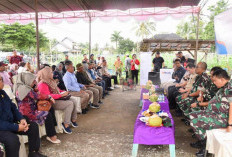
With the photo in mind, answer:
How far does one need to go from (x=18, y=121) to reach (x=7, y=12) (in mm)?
6231

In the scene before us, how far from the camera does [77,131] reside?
3699 mm

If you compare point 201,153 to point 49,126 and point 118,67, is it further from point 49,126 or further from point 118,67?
point 118,67

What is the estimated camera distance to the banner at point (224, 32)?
3.28m

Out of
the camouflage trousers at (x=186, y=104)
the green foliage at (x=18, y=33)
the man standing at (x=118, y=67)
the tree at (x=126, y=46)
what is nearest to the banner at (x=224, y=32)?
the camouflage trousers at (x=186, y=104)

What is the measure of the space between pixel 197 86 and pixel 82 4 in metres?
4.70

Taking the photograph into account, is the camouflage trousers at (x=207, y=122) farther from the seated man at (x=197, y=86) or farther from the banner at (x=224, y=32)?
the banner at (x=224, y=32)

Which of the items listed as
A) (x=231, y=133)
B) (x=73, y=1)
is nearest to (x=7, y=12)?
(x=73, y=1)

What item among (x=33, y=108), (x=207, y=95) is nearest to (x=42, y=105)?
(x=33, y=108)

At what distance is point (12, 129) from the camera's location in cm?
226

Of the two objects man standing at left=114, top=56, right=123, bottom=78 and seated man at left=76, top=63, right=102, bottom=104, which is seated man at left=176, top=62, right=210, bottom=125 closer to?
seated man at left=76, top=63, right=102, bottom=104

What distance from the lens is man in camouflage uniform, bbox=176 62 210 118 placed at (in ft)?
12.1

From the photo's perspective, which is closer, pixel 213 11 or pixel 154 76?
pixel 154 76

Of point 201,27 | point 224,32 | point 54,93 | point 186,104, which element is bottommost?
point 186,104

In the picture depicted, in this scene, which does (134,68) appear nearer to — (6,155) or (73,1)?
(73,1)
